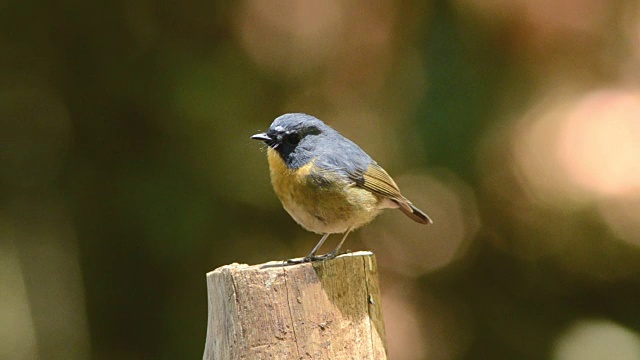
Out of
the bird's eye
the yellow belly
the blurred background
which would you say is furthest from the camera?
the blurred background

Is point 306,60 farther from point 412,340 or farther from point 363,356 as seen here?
point 363,356

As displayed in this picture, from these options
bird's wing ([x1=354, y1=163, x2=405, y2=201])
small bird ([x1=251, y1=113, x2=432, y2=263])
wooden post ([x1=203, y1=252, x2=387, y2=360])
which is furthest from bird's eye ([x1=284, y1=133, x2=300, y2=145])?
wooden post ([x1=203, y1=252, x2=387, y2=360])

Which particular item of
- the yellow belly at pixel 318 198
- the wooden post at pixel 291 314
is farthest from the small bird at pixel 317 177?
the wooden post at pixel 291 314

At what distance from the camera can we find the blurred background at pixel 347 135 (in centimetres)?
442

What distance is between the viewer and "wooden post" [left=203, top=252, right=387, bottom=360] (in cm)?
230

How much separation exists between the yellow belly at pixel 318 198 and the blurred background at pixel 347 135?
1.18 meters

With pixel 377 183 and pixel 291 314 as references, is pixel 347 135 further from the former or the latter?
pixel 291 314

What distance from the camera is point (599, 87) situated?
4426 mm

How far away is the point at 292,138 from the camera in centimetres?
340

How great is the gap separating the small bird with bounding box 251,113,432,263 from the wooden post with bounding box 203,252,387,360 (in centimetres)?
82

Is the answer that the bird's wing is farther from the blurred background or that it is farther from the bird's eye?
the blurred background

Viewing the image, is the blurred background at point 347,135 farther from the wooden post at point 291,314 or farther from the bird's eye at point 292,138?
the wooden post at point 291,314

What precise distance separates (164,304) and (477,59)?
2287 mm

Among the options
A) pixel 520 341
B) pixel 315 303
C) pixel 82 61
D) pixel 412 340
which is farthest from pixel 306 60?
pixel 315 303
